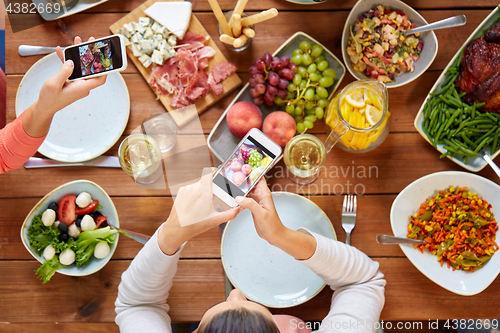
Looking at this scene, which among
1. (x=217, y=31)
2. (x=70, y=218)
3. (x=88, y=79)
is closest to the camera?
(x=88, y=79)

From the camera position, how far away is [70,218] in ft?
3.61

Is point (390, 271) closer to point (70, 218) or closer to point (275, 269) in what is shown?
point (275, 269)

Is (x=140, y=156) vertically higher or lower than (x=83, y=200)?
higher

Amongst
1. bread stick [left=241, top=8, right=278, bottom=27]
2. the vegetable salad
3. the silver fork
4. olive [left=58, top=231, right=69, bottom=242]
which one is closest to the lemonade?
the vegetable salad

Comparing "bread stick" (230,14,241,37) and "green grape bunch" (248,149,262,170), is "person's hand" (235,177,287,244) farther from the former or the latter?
"bread stick" (230,14,241,37)

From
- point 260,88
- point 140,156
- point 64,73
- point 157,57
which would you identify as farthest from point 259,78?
point 64,73

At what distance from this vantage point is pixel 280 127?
1.08 m

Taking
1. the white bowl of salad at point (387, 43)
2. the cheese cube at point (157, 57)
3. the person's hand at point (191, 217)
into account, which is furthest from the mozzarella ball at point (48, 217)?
the white bowl of salad at point (387, 43)

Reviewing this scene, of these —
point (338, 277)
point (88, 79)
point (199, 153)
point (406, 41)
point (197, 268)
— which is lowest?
point (197, 268)

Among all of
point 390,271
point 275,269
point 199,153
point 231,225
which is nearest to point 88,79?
point 199,153

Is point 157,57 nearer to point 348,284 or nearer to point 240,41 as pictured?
point 240,41

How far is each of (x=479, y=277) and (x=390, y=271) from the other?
0.84 feet

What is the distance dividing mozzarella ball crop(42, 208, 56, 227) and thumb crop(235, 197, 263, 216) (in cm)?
61

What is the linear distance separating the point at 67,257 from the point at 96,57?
2.02 feet
